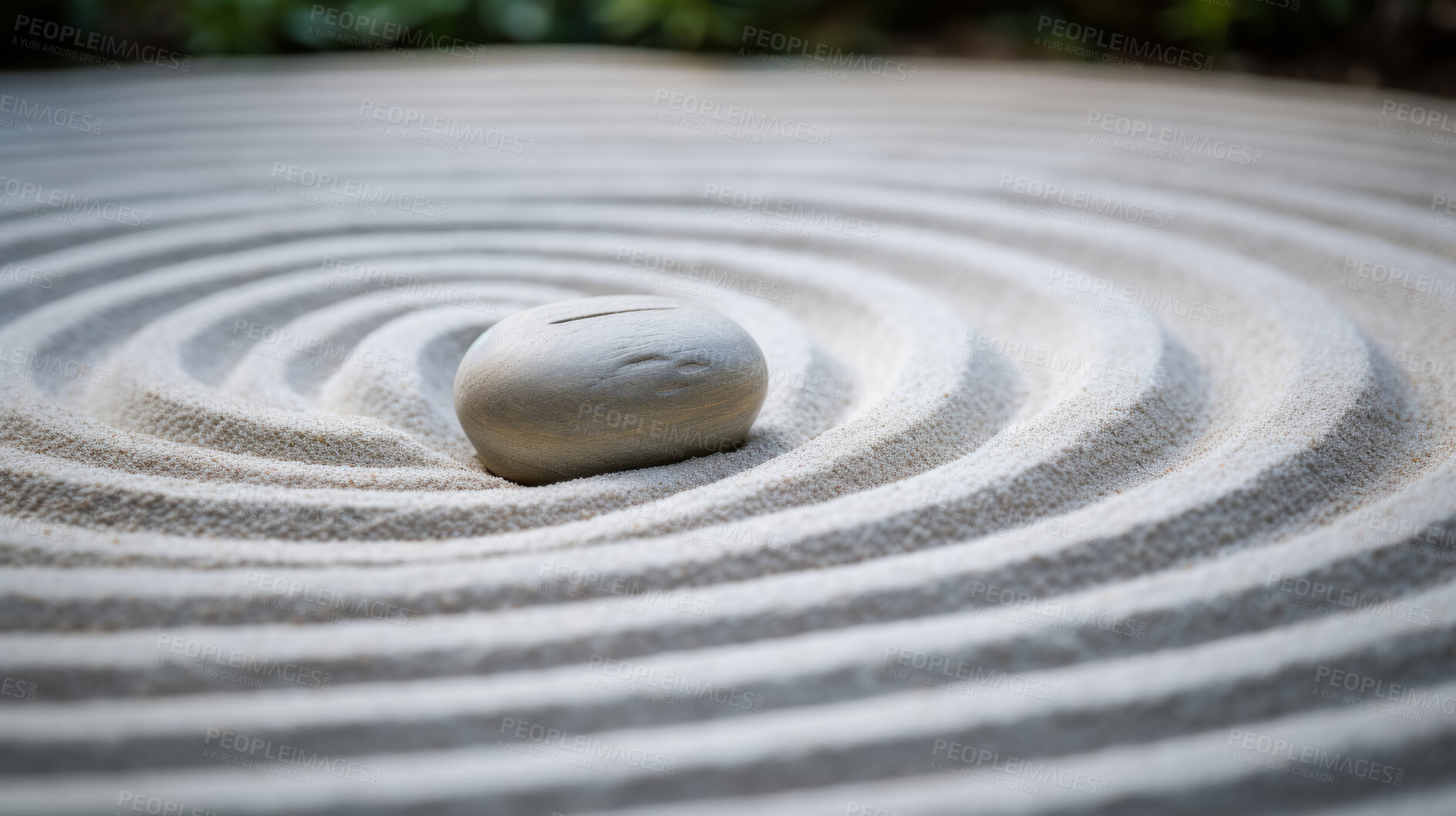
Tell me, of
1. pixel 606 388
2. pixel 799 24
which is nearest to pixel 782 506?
pixel 606 388

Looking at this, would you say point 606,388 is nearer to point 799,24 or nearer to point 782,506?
point 782,506

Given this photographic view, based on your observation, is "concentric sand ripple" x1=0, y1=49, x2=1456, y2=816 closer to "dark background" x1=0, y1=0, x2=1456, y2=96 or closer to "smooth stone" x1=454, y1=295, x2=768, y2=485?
"smooth stone" x1=454, y1=295, x2=768, y2=485

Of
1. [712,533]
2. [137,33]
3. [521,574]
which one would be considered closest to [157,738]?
[521,574]

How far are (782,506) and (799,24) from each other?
7008 millimetres

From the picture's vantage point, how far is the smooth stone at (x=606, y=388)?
2.35m

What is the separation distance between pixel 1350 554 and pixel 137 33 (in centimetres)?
939

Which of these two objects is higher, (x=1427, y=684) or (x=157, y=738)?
(x=1427, y=684)

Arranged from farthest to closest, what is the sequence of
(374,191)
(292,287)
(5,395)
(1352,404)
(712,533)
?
1. (374,191)
2. (292,287)
3. (5,395)
4. (1352,404)
5. (712,533)

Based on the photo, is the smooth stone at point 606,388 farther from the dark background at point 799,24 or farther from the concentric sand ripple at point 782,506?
the dark background at point 799,24

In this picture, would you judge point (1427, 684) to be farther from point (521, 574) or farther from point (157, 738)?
point (157, 738)

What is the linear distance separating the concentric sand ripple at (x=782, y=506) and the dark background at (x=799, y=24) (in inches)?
107

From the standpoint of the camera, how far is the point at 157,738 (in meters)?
1.44

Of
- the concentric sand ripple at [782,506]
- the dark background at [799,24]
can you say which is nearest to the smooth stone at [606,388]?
the concentric sand ripple at [782,506]

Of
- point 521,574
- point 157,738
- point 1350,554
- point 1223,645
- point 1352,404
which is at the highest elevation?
point 1352,404
